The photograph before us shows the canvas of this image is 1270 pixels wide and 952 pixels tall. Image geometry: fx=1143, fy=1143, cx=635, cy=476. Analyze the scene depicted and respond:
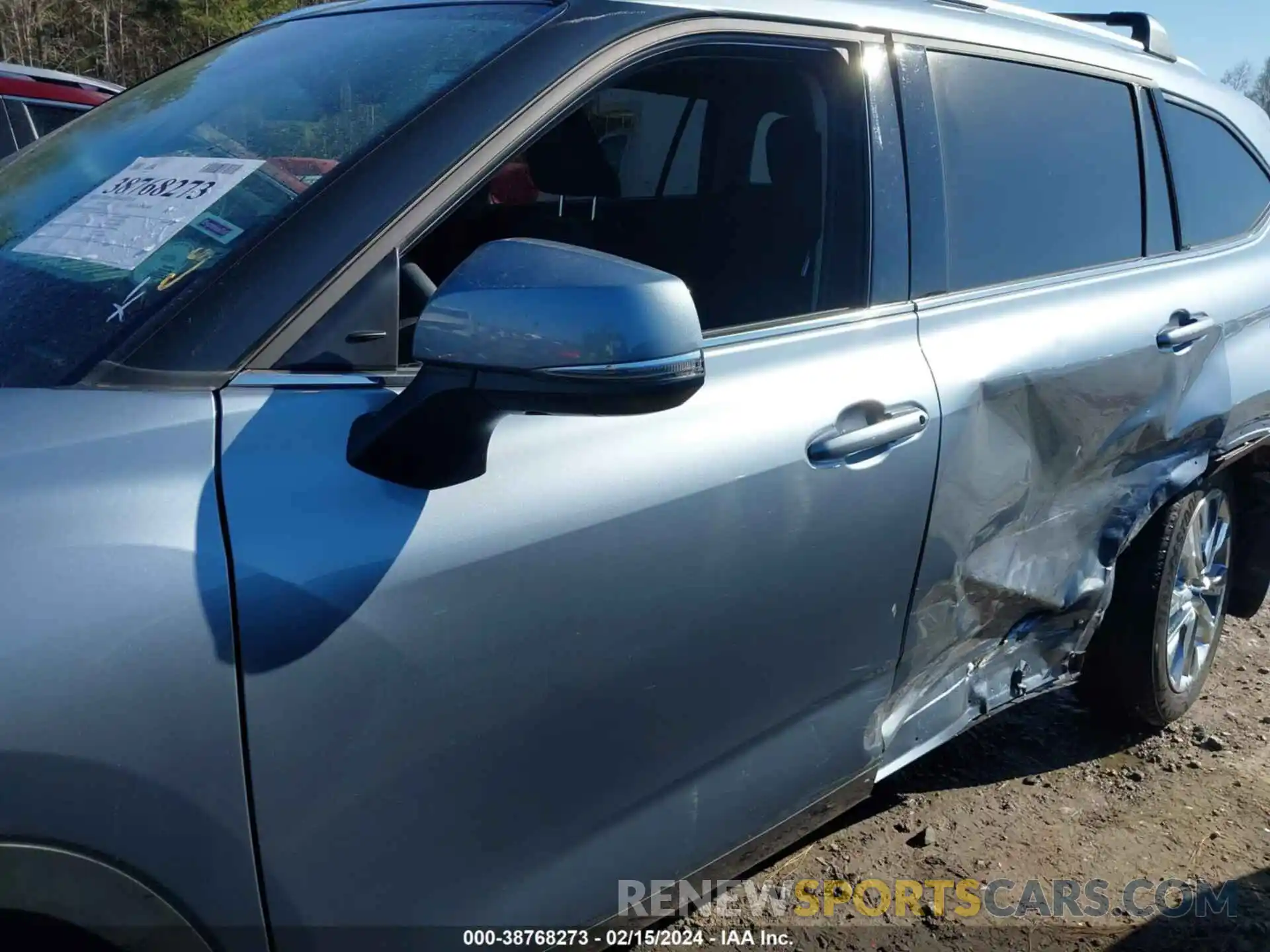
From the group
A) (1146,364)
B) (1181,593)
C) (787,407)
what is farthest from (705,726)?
(1181,593)

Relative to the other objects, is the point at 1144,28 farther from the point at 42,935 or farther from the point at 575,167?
the point at 42,935

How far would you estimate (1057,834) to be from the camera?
2.93 metres

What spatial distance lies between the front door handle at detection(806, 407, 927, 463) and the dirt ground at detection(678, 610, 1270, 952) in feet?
3.81

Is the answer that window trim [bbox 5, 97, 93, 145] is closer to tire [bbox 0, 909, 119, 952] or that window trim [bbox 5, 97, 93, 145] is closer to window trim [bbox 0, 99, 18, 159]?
window trim [bbox 0, 99, 18, 159]

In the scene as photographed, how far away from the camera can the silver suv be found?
4.02 feet

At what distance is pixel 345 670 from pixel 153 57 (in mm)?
28049

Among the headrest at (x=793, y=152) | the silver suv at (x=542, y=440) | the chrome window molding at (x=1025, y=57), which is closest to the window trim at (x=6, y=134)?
the silver suv at (x=542, y=440)

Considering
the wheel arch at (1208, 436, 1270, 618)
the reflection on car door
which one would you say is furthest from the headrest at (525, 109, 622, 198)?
the wheel arch at (1208, 436, 1270, 618)


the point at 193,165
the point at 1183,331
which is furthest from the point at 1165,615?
the point at 193,165

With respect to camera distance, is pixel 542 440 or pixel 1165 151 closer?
pixel 542 440

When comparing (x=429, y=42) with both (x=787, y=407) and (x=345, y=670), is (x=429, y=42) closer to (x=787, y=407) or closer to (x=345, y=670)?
(x=787, y=407)

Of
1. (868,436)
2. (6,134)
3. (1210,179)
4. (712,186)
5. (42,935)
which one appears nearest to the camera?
(42,935)

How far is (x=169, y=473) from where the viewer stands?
4.09ft

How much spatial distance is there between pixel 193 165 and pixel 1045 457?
1.73 metres
